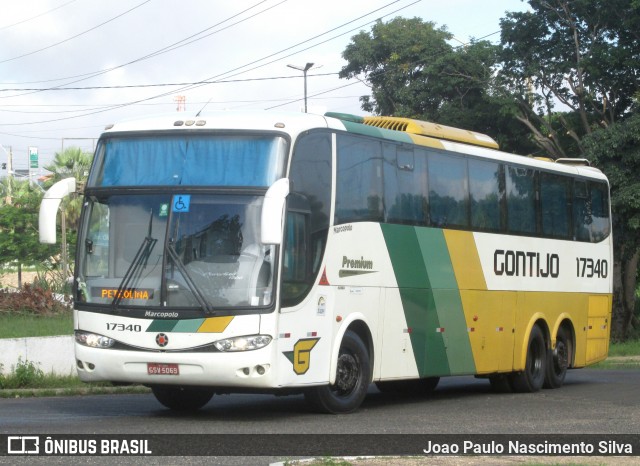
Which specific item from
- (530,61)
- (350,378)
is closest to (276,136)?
(350,378)

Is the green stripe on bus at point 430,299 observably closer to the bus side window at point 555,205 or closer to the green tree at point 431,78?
the bus side window at point 555,205

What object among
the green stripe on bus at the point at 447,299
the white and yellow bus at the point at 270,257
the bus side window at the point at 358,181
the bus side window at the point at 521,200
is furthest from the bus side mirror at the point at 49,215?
the bus side window at the point at 521,200

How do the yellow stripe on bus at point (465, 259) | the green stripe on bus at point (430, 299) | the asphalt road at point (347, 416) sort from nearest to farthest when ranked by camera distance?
the asphalt road at point (347, 416) < the green stripe on bus at point (430, 299) < the yellow stripe on bus at point (465, 259)

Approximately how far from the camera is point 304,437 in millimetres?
11656

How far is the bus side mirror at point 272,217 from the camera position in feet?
40.7

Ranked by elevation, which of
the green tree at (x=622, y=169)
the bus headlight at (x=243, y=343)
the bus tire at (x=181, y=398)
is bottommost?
the bus tire at (x=181, y=398)

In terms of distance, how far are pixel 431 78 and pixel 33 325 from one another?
2333 centimetres

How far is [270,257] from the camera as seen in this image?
43.3 feet

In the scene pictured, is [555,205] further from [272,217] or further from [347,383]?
[272,217]

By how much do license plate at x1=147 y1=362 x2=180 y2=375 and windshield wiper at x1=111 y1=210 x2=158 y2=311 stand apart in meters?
Answer: 0.79

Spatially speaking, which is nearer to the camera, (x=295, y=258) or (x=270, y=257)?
(x=270, y=257)

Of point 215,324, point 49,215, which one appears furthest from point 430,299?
point 49,215

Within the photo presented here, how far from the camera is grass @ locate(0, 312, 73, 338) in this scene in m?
21.1

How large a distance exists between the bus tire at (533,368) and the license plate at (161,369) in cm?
806
